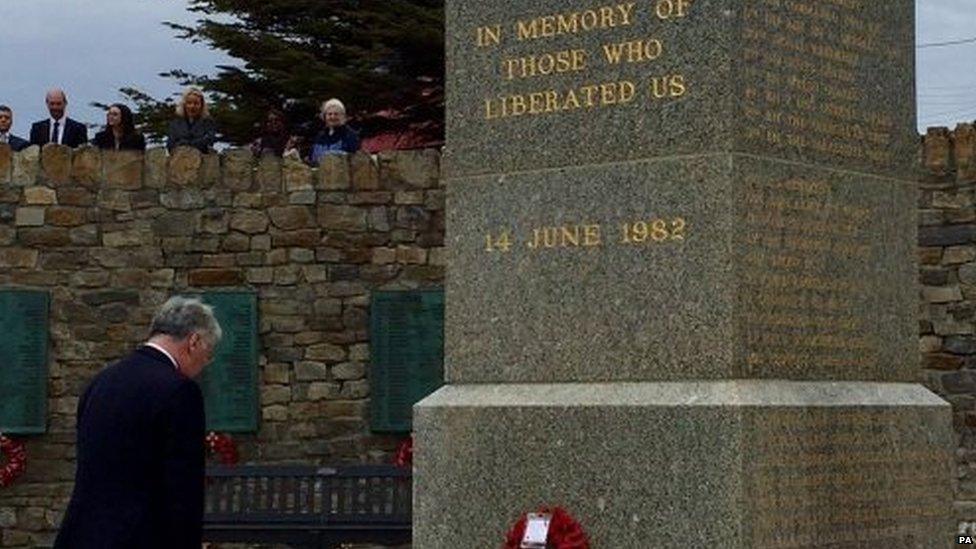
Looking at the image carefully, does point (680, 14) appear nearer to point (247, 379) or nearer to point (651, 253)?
point (651, 253)

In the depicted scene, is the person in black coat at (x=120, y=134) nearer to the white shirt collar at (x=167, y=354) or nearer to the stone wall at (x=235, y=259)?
the stone wall at (x=235, y=259)

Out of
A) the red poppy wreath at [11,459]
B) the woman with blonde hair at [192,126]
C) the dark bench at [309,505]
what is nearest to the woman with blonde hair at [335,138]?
the woman with blonde hair at [192,126]

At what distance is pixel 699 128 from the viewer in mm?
7789

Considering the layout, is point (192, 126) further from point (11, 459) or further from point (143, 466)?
point (143, 466)

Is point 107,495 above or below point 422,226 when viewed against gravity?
below

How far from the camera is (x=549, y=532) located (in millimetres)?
7797

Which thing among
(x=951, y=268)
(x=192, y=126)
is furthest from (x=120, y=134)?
(x=951, y=268)

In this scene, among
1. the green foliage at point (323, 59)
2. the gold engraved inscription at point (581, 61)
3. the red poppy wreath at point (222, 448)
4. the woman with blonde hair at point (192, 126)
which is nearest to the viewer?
the gold engraved inscription at point (581, 61)

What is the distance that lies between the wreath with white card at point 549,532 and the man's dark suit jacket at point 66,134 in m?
11.1

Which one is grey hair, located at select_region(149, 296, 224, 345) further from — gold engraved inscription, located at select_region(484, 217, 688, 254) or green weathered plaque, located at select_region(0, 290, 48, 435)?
green weathered plaque, located at select_region(0, 290, 48, 435)

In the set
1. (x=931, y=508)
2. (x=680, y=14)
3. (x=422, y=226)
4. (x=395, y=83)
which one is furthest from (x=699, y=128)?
(x=395, y=83)

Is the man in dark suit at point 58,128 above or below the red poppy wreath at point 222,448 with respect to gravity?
above

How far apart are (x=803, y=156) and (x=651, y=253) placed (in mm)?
682

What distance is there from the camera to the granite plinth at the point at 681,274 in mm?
7715
